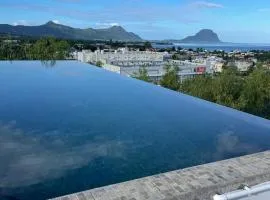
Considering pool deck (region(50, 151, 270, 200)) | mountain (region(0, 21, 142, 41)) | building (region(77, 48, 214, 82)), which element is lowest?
building (region(77, 48, 214, 82))

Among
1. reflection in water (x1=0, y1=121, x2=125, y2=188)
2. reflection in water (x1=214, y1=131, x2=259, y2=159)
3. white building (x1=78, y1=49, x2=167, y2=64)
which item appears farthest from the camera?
white building (x1=78, y1=49, x2=167, y2=64)

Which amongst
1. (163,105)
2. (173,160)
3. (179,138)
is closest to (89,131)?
(179,138)

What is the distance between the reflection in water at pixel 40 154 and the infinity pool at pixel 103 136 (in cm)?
1

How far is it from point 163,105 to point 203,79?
5.68 metres

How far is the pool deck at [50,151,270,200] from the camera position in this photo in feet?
11.1

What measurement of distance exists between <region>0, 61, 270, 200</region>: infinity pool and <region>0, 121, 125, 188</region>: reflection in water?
0.01 meters

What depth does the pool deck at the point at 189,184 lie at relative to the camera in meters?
3.38

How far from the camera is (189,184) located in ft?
11.9

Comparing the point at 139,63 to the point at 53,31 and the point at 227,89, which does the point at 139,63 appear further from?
the point at 53,31

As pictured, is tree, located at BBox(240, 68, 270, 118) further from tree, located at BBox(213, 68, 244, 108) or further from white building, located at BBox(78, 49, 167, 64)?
white building, located at BBox(78, 49, 167, 64)

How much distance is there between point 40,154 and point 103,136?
1271 millimetres

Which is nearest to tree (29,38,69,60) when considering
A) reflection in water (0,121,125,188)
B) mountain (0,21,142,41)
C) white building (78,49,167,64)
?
white building (78,49,167,64)

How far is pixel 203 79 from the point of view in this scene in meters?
14.4

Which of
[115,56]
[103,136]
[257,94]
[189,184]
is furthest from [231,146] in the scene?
[115,56]
